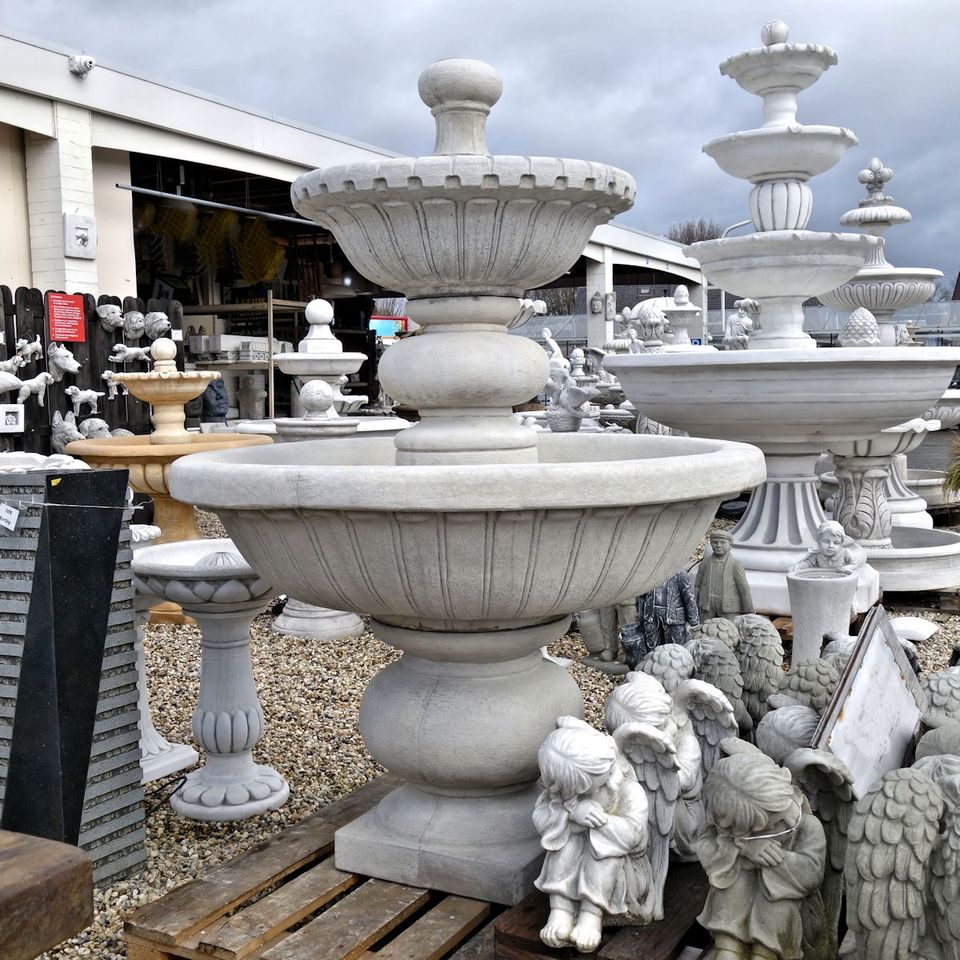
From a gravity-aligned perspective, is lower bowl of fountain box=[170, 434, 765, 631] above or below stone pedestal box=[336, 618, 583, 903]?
above

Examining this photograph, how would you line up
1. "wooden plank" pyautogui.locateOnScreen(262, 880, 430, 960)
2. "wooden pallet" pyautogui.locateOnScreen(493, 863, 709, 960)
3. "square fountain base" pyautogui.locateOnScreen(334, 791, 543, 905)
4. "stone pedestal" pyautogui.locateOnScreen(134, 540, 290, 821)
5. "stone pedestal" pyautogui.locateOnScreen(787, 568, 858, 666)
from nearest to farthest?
1. "wooden pallet" pyautogui.locateOnScreen(493, 863, 709, 960)
2. "wooden plank" pyautogui.locateOnScreen(262, 880, 430, 960)
3. "square fountain base" pyautogui.locateOnScreen(334, 791, 543, 905)
4. "stone pedestal" pyautogui.locateOnScreen(134, 540, 290, 821)
5. "stone pedestal" pyautogui.locateOnScreen(787, 568, 858, 666)

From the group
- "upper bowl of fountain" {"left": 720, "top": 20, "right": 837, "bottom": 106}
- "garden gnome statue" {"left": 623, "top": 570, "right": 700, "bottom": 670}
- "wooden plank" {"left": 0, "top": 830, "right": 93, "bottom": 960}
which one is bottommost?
"garden gnome statue" {"left": 623, "top": 570, "right": 700, "bottom": 670}

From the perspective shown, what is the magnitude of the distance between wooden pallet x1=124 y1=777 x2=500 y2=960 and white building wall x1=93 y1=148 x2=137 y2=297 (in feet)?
34.9

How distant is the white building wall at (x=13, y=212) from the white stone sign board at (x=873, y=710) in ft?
34.6

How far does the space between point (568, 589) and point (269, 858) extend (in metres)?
1.11

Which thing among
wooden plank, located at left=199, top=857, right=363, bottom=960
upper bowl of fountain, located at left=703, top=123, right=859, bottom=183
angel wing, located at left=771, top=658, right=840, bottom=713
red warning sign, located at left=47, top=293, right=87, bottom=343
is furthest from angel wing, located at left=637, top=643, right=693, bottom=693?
red warning sign, located at left=47, top=293, right=87, bottom=343

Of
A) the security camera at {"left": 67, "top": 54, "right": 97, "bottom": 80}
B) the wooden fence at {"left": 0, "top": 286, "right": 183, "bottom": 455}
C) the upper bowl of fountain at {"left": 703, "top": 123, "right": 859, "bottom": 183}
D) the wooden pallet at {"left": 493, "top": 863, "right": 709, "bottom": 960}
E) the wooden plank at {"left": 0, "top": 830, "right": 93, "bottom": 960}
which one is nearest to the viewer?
Answer: the wooden plank at {"left": 0, "top": 830, "right": 93, "bottom": 960}

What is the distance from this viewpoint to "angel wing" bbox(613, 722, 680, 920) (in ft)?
7.70

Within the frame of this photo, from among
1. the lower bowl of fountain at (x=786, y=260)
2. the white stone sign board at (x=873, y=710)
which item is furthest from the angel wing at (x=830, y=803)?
the lower bowl of fountain at (x=786, y=260)

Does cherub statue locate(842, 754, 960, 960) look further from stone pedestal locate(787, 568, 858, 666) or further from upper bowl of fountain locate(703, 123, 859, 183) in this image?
upper bowl of fountain locate(703, 123, 859, 183)

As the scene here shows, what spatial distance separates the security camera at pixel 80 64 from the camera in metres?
11.1

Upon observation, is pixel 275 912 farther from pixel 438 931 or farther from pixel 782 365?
pixel 782 365

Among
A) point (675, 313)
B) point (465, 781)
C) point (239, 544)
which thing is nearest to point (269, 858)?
point (465, 781)

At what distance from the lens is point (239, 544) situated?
259cm
